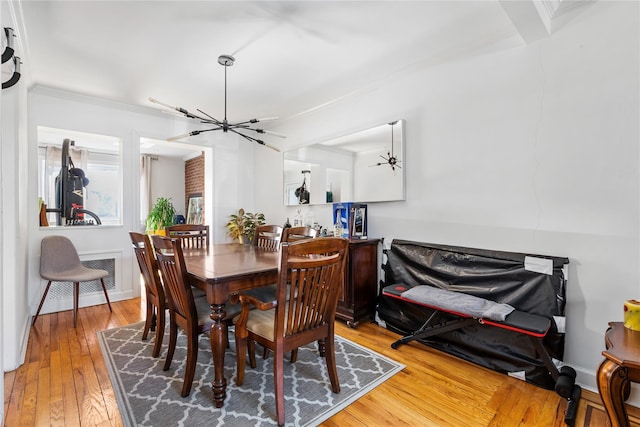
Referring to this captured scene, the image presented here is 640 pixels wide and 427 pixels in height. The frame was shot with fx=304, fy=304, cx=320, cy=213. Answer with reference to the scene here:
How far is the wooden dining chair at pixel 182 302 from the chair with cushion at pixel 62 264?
5.71 feet

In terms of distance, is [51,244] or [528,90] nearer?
[528,90]

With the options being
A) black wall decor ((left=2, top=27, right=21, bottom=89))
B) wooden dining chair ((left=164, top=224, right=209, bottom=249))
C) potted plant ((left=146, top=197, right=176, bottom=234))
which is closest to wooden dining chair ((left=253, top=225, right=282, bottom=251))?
wooden dining chair ((left=164, top=224, right=209, bottom=249))

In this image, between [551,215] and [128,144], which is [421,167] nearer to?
[551,215]

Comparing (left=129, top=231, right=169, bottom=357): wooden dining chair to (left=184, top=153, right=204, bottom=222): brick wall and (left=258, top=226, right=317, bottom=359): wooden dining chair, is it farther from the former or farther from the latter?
(left=184, top=153, right=204, bottom=222): brick wall

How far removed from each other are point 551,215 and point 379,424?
→ 1763 millimetres

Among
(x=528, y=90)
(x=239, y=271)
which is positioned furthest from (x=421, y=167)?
(x=239, y=271)

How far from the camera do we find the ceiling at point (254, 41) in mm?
2020

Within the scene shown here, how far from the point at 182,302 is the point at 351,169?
221 centimetres

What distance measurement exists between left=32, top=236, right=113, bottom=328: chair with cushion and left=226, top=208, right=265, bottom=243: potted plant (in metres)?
1.65

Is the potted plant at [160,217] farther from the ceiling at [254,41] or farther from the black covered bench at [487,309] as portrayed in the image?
the black covered bench at [487,309]

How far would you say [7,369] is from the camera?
210cm

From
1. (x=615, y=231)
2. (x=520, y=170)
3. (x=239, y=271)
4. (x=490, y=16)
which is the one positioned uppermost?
(x=490, y=16)

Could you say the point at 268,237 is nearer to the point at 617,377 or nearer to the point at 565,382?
the point at 565,382

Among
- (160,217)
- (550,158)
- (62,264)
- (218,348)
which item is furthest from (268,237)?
(160,217)
